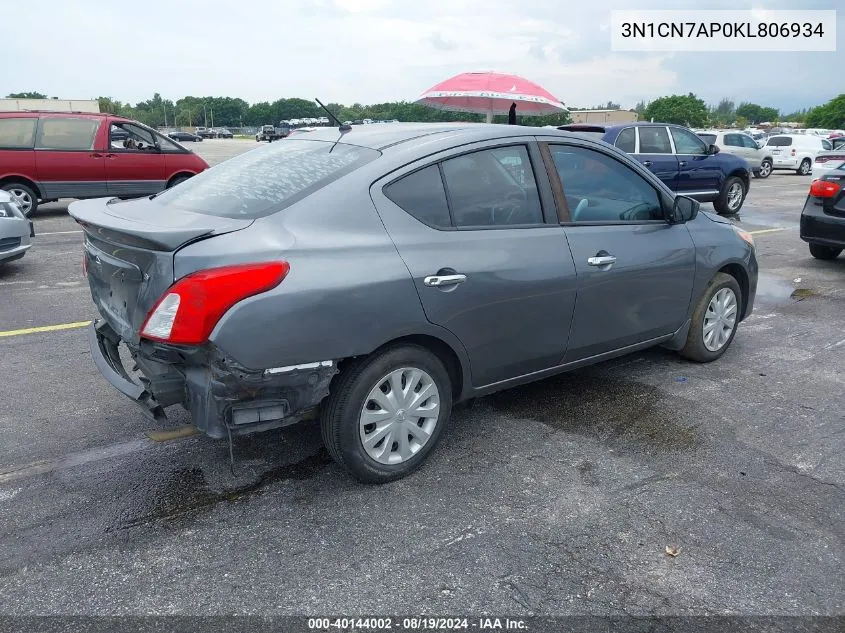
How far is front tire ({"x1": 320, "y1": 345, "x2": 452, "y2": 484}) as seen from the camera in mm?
3104

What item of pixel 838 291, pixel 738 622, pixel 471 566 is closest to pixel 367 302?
pixel 471 566

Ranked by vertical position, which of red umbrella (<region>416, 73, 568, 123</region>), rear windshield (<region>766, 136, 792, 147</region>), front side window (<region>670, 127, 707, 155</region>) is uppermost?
red umbrella (<region>416, 73, 568, 123</region>)

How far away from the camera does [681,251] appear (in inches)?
176

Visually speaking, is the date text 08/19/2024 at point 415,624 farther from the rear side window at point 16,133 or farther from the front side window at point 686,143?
the front side window at point 686,143

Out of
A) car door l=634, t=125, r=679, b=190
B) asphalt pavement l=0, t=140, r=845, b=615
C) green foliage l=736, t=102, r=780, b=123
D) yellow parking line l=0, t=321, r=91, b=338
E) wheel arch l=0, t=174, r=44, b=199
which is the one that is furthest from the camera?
green foliage l=736, t=102, r=780, b=123

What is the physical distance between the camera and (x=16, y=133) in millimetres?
11680

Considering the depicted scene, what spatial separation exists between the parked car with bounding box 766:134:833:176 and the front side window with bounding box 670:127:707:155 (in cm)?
1714

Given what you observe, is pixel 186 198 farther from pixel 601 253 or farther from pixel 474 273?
pixel 601 253

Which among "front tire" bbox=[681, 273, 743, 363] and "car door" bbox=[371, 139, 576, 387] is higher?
"car door" bbox=[371, 139, 576, 387]

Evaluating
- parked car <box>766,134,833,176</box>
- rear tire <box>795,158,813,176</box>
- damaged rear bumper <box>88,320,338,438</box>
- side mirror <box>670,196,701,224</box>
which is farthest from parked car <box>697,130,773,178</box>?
damaged rear bumper <box>88,320,338,438</box>

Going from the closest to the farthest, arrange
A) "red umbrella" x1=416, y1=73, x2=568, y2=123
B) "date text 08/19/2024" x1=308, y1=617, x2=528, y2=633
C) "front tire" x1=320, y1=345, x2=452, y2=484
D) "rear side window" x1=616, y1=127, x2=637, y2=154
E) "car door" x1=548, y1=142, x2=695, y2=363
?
"date text 08/19/2024" x1=308, y1=617, x2=528, y2=633 → "front tire" x1=320, y1=345, x2=452, y2=484 → "car door" x1=548, y1=142, x2=695, y2=363 → "rear side window" x1=616, y1=127, x2=637, y2=154 → "red umbrella" x1=416, y1=73, x2=568, y2=123

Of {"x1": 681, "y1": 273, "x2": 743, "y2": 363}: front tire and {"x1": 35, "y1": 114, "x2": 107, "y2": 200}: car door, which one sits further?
{"x1": 35, "y1": 114, "x2": 107, "y2": 200}: car door

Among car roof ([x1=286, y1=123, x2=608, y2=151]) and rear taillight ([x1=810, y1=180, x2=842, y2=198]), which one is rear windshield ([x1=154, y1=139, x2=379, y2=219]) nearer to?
car roof ([x1=286, y1=123, x2=608, y2=151])

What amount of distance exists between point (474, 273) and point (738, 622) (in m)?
1.77
